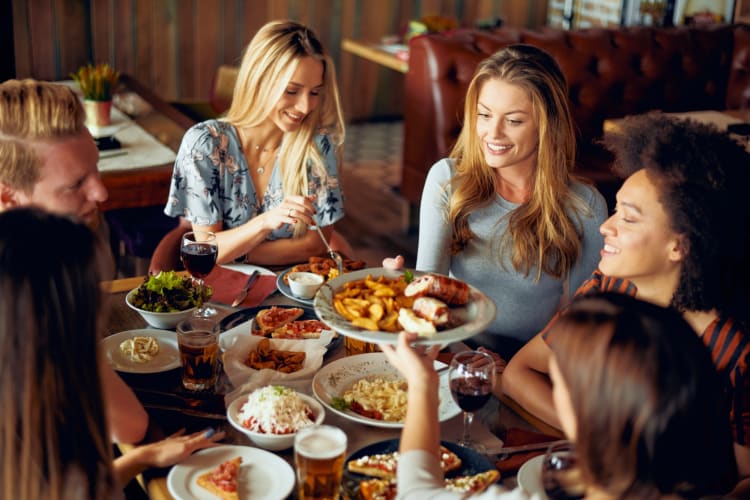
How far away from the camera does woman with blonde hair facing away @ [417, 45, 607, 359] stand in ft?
7.57

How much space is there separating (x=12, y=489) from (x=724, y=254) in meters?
1.34

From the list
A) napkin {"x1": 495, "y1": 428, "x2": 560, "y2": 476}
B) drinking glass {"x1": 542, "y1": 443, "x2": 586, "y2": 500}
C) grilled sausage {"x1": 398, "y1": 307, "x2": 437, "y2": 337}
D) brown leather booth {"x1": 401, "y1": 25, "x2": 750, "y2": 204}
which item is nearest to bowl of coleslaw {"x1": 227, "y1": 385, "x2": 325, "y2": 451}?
grilled sausage {"x1": 398, "y1": 307, "x2": 437, "y2": 337}

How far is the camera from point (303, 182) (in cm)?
278

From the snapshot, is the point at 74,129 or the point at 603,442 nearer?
the point at 603,442

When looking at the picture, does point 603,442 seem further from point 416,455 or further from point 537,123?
point 537,123

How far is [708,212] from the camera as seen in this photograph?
1.73m

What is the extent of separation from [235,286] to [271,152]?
69cm

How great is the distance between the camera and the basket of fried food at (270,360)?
1.79m

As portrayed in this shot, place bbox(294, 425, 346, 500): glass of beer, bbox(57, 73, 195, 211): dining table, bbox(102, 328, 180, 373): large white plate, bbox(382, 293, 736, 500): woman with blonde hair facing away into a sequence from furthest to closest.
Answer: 1. bbox(57, 73, 195, 211): dining table
2. bbox(102, 328, 180, 373): large white plate
3. bbox(294, 425, 346, 500): glass of beer
4. bbox(382, 293, 736, 500): woman with blonde hair facing away

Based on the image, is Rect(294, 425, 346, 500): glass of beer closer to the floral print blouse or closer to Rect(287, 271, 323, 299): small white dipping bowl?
Rect(287, 271, 323, 299): small white dipping bowl

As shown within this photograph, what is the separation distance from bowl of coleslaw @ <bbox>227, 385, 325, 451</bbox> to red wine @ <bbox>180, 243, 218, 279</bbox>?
0.46 meters

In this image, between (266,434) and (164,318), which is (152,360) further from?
(266,434)

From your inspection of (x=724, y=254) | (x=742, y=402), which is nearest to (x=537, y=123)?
(x=724, y=254)

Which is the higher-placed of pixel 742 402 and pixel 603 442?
pixel 603 442
